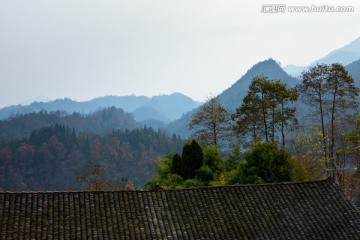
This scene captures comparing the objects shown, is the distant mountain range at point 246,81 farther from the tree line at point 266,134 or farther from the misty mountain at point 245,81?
the tree line at point 266,134

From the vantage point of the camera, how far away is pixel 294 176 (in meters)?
23.9

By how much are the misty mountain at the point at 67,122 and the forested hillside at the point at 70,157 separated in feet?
43.3

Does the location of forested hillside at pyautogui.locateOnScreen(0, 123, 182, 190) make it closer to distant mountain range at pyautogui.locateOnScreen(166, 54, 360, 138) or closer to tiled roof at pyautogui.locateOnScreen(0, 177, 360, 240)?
distant mountain range at pyautogui.locateOnScreen(166, 54, 360, 138)

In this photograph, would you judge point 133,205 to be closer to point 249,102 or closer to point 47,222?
point 47,222

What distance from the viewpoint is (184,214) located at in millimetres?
15492

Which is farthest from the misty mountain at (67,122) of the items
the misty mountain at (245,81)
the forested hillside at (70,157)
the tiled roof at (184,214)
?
the tiled roof at (184,214)

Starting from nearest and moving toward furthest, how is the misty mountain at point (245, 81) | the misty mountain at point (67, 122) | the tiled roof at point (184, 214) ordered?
the tiled roof at point (184, 214), the misty mountain at point (67, 122), the misty mountain at point (245, 81)

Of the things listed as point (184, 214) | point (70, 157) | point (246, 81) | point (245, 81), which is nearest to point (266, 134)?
point (184, 214)

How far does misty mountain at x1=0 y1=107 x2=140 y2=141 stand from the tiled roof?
101948 millimetres

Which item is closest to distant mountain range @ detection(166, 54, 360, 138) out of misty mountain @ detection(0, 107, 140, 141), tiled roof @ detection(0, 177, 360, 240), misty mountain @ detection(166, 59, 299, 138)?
misty mountain @ detection(166, 59, 299, 138)

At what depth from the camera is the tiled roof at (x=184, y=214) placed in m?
14.3

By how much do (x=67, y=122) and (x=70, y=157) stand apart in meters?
54.9

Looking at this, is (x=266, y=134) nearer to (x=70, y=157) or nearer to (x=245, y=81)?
(x=70, y=157)

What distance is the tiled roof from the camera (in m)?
14.3
